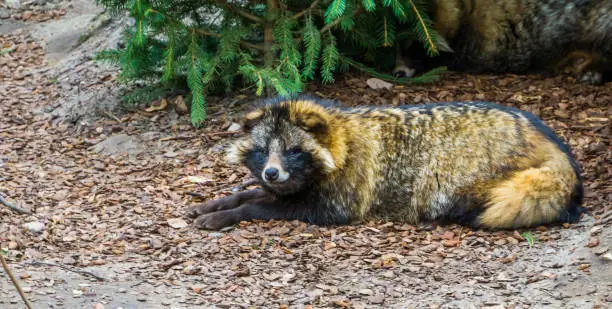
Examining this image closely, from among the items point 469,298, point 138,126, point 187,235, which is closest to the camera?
point 469,298

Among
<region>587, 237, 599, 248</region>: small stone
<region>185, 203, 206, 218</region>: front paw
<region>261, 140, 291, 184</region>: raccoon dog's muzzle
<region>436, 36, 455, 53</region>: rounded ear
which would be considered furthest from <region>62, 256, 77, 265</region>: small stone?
<region>436, 36, 455, 53</region>: rounded ear

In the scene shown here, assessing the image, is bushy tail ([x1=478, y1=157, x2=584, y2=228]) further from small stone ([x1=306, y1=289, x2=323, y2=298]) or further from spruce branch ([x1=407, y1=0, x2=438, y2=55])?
spruce branch ([x1=407, y1=0, x2=438, y2=55])

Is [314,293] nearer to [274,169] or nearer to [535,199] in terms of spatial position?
[274,169]

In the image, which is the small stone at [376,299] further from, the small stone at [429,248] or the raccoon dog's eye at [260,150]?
the raccoon dog's eye at [260,150]

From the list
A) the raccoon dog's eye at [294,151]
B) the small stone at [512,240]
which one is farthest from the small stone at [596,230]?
the raccoon dog's eye at [294,151]

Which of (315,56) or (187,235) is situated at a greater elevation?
(315,56)

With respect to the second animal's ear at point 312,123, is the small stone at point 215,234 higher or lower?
lower

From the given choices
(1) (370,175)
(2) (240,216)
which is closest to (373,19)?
(1) (370,175)

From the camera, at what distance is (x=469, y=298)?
482 cm

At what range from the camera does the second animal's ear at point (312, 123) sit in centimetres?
620

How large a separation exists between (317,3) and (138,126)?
237cm

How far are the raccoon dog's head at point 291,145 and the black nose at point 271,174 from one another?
2.6 inches

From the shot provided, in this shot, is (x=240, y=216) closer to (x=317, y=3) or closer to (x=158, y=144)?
(x=158, y=144)

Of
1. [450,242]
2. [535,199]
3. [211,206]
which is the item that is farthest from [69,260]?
[535,199]
